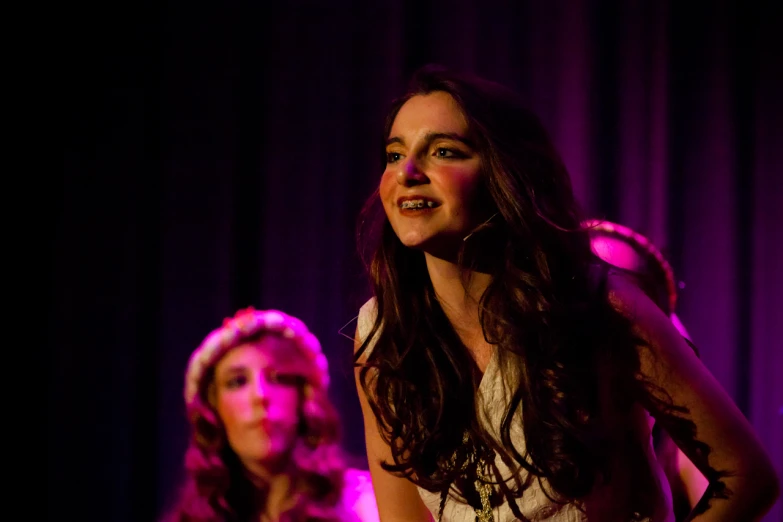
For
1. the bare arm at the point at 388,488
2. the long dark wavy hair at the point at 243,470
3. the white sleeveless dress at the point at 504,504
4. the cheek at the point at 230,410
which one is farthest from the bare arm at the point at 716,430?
the cheek at the point at 230,410

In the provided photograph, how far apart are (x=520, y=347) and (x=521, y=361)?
0.14ft

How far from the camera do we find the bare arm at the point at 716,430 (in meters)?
1.43

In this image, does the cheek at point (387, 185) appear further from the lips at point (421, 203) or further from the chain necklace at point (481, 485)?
the chain necklace at point (481, 485)

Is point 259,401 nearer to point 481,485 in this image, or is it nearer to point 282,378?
point 282,378

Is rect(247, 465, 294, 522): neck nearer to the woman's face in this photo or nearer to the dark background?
the dark background

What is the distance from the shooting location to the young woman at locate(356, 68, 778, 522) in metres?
1.45

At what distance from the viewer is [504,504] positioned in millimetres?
1551

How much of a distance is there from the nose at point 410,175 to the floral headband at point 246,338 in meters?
1.28

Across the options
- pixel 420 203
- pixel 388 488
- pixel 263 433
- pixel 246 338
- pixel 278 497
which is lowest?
pixel 278 497

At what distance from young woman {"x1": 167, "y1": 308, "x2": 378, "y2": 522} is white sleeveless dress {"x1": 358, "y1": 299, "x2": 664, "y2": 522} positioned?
96 cm

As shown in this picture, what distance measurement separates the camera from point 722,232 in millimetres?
3447

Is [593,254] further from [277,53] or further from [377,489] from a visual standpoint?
[277,53]

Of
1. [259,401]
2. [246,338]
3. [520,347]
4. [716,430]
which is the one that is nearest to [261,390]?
[259,401]

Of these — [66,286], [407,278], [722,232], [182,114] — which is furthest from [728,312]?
[66,286]
